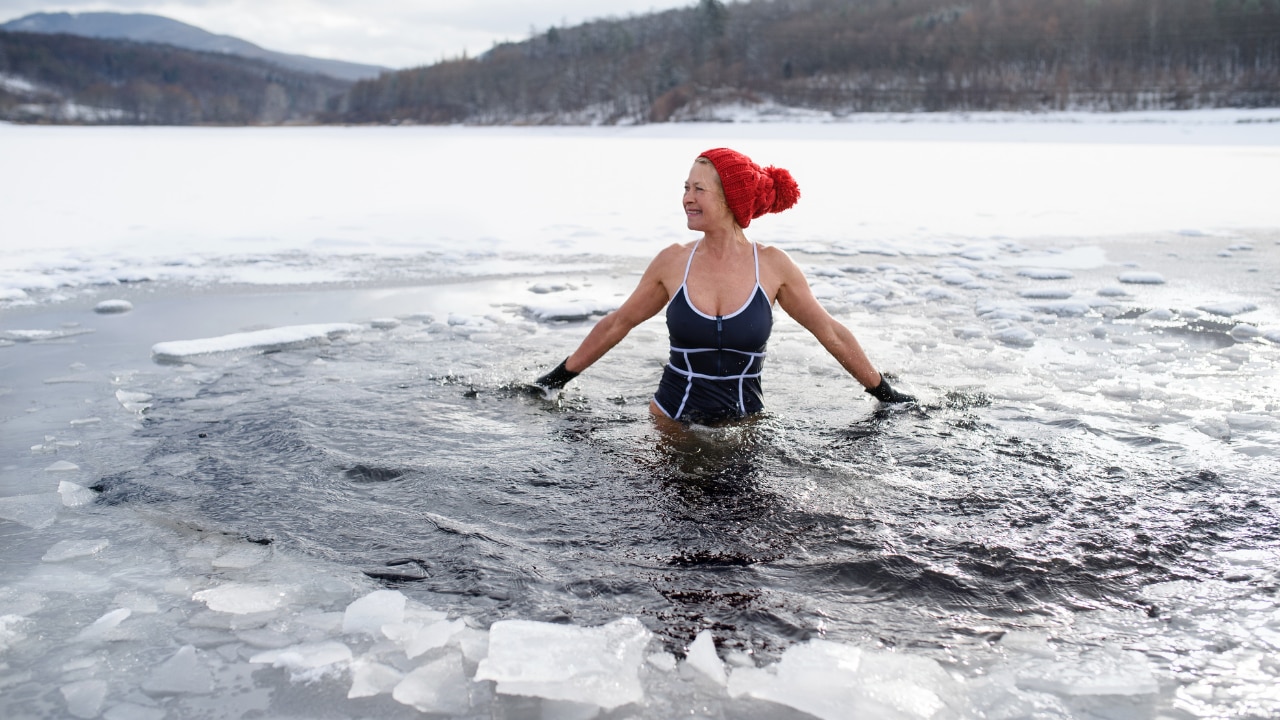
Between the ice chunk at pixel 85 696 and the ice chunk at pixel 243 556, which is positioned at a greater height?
the ice chunk at pixel 243 556

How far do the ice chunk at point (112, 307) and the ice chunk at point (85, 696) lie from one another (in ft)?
14.9

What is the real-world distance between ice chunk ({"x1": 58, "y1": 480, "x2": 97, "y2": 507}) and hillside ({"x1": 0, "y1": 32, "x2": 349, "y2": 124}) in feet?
333

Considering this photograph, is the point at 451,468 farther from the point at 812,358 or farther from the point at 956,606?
the point at 812,358

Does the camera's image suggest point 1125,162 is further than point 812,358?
Yes

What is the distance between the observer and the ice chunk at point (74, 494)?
2949 mm

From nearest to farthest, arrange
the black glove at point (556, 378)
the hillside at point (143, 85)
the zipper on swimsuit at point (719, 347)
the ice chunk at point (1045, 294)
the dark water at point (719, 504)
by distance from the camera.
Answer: the dark water at point (719, 504)
the zipper on swimsuit at point (719, 347)
the black glove at point (556, 378)
the ice chunk at point (1045, 294)
the hillside at point (143, 85)

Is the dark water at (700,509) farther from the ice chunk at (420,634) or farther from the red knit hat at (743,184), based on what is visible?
the red knit hat at (743,184)

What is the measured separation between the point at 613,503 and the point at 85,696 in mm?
1513

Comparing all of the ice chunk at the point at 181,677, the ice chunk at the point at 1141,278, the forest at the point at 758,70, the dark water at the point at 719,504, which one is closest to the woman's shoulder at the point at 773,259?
the dark water at the point at 719,504

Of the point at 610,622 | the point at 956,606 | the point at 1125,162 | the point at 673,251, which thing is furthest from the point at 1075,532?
the point at 1125,162

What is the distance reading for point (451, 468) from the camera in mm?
3369

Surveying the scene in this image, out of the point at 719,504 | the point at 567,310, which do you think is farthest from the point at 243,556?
the point at 567,310

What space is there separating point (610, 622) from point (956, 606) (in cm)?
85

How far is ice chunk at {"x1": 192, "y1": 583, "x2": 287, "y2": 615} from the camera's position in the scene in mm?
2316
